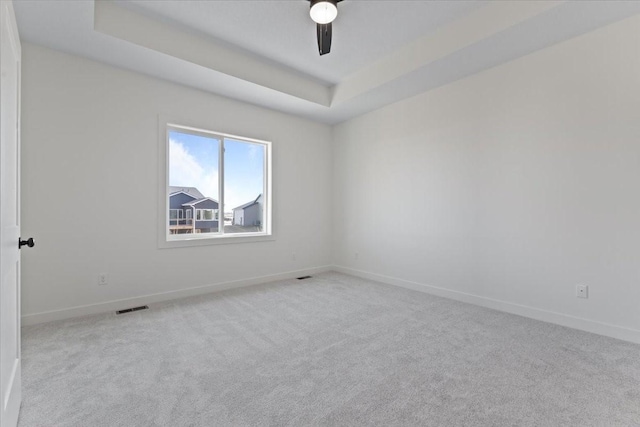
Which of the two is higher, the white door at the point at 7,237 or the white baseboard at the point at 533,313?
the white door at the point at 7,237

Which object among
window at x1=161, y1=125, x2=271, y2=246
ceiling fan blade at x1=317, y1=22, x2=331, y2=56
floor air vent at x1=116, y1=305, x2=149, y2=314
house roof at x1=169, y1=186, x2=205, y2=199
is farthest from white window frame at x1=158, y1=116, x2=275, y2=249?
ceiling fan blade at x1=317, y1=22, x2=331, y2=56

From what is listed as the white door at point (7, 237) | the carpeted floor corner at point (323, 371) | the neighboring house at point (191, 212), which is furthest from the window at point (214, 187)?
the white door at point (7, 237)

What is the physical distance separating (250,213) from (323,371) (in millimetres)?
2887

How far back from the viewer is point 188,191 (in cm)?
376

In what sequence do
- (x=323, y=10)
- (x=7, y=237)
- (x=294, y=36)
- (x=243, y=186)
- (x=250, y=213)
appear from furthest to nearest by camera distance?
1. (x=250, y=213)
2. (x=243, y=186)
3. (x=294, y=36)
4. (x=323, y=10)
5. (x=7, y=237)

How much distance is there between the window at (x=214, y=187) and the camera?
3.64 metres

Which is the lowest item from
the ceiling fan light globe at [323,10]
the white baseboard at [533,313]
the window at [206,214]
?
the white baseboard at [533,313]

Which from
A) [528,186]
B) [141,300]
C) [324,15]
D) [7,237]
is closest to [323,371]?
[7,237]

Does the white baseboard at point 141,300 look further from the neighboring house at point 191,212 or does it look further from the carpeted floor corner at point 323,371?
the neighboring house at point 191,212

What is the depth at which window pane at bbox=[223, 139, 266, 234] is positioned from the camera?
13.6 ft

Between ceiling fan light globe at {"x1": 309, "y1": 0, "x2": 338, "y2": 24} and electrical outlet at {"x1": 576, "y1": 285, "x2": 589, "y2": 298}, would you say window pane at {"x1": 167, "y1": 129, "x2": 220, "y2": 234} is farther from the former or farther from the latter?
electrical outlet at {"x1": 576, "y1": 285, "x2": 589, "y2": 298}

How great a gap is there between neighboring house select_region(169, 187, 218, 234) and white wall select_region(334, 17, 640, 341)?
237 cm

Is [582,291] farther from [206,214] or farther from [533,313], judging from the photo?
[206,214]

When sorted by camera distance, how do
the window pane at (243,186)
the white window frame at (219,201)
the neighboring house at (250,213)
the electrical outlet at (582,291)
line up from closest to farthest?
the electrical outlet at (582,291) → the white window frame at (219,201) → the window pane at (243,186) → the neighboring house at (250,213)
